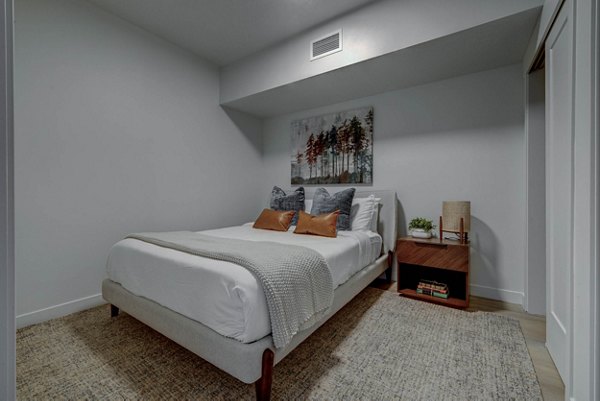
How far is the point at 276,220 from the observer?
3.03 m

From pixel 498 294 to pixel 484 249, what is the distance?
17.4 inches

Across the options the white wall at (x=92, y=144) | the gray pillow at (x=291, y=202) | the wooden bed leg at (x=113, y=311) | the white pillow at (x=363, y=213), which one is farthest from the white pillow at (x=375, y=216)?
the wooden bed leg at (x=113, y=311)

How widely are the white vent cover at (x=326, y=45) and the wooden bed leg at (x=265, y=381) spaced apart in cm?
263

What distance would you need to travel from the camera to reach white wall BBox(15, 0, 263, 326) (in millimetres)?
2061

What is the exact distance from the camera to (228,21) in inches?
103

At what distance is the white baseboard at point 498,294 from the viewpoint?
2490mm

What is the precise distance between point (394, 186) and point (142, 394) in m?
2.88

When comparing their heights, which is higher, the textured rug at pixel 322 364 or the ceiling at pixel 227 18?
the ceiling at pixel 227 18

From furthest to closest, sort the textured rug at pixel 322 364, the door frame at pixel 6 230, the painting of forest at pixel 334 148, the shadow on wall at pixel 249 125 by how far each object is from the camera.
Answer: the shadow on wall at pixel 249 125 → the painting of forest at pixel 334 148 → the textured rug at pixel 322 364 → the door frame at pixel 6 230

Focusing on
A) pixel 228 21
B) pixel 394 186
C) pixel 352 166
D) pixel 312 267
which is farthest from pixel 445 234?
pixel 228 21

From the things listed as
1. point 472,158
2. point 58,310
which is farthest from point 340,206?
point 58,310

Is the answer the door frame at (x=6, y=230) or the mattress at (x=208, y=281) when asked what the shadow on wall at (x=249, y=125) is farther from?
the door frame at (x=6, y=230)

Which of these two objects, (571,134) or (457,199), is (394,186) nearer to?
(457,199)

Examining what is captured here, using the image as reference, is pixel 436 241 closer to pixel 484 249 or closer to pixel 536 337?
pixel 484 249
